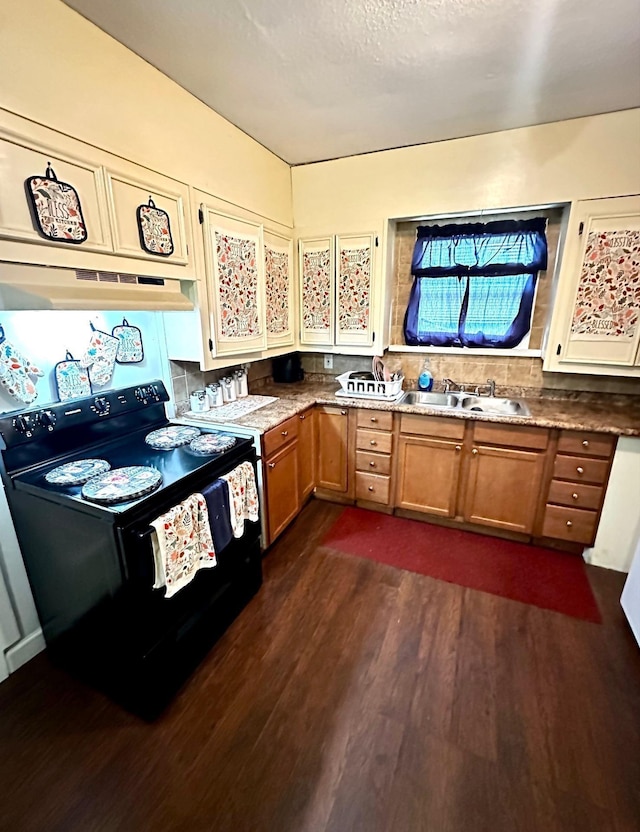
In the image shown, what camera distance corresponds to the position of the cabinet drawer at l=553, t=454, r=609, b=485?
7.21ft

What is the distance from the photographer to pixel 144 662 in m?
1.38

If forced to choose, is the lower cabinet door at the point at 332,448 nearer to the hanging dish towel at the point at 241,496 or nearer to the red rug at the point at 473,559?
the red rug at the point at 473,559

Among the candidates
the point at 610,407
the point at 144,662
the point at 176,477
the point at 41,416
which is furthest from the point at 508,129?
the point at 144,662

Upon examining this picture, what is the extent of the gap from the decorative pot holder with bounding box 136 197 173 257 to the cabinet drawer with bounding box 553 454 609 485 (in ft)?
8.12

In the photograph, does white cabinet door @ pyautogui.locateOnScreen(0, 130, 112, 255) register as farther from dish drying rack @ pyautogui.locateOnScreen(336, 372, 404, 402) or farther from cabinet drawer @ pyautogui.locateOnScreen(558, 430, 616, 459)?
cabinet drawer @ pyautogui.locateOnScreen(558, 430, 616, 459)

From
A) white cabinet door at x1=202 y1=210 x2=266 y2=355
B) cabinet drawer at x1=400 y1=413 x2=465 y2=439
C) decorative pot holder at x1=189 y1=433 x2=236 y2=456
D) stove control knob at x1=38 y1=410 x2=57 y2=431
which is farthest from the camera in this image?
cabinet drawer at x1=400 y1=413 x2=465 y2=439

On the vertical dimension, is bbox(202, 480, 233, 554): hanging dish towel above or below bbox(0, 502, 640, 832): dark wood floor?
above

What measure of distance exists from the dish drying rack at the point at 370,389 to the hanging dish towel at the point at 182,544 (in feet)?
5.09

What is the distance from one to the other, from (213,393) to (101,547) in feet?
4.24

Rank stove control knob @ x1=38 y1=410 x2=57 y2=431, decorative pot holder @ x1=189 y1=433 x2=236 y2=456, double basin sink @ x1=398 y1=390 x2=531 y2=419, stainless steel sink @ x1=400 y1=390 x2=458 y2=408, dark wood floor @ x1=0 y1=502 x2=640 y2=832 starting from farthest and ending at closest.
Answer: stainless steel sink @ x1=400 y1=390 x2=458 y2=408 → double basin sink @ x1=398 y1=390 x2=531 y2=419 → decorative pot holder @ x1=189 y1=433 x2=236 y2=456 → stove control knob @ x1=38 y1=410 x2=57 y2=431 → dark wood floor @ x1=0 y1=502 x2=640 y2=832

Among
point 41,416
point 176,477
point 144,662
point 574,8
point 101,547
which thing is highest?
point 574,8

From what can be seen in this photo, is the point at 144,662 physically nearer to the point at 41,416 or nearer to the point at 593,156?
the point at 41,416

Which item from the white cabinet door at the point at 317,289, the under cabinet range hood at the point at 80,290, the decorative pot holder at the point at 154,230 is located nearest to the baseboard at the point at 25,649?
the under cabinet range hood at the point at 80,290

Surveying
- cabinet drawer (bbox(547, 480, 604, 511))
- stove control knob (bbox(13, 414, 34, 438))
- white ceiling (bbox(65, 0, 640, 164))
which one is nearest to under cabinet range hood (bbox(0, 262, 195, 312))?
stove control knob (bbox(13, 414, 34, 438))
